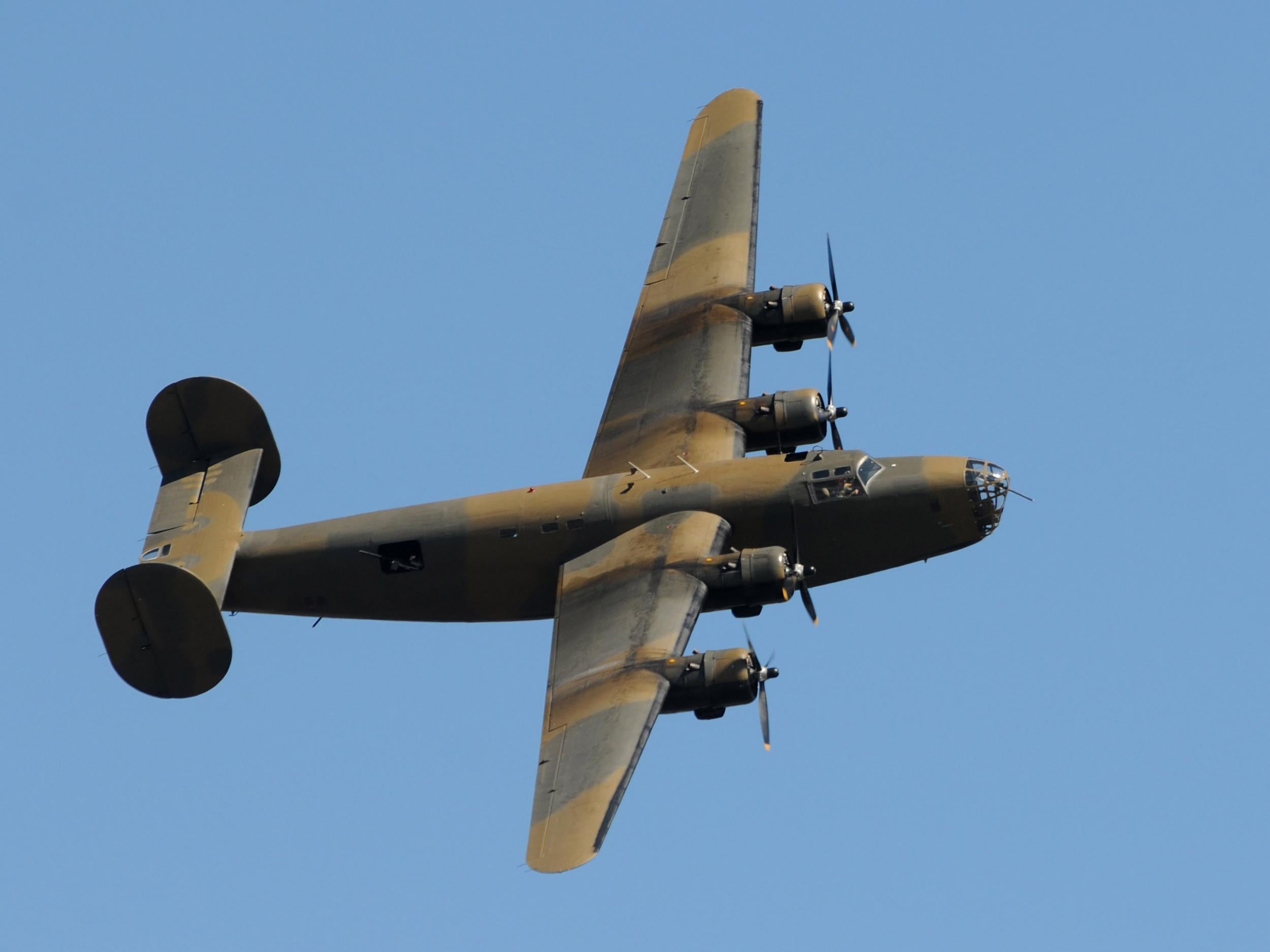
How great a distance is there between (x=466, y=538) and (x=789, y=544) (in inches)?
274

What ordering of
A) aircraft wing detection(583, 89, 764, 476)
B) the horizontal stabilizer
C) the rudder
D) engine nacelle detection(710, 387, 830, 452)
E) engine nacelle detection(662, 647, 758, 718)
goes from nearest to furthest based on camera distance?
engine nacelle detection(662, 647, 758, 718) → the horizontal stabilizer → the rudder → engine nacelle detection(710, 387, 830, 452) → aircraft wing detection(583, 89, 764, 476)

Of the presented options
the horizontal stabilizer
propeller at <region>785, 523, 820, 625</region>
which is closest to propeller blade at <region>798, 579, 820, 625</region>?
propeller at <region>785, 523, 820, 625</region>

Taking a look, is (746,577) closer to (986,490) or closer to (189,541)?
(986,490)

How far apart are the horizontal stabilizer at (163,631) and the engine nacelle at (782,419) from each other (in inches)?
477

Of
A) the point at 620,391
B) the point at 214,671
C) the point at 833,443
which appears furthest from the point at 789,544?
the point at 214,671

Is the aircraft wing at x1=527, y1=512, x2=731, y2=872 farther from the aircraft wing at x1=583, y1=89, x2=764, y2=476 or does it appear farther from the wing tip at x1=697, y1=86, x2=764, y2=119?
the wing tip at x1=697, y1=86, x2=764, y2=119

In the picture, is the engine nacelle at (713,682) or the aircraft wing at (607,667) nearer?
the aircraft wing at (607,667)

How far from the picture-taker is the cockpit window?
49.7 m

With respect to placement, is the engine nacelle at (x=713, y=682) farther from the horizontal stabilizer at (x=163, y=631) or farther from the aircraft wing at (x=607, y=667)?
the horizontal stabilizer at (x=163, y=631)

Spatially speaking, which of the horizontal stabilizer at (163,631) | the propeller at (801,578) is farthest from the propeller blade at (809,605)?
the horizontal stabilizer at (163,631)

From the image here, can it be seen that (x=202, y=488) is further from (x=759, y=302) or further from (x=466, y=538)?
(x=759, y=302)

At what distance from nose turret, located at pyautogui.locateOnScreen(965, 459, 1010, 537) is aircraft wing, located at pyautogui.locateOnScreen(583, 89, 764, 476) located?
5265mm

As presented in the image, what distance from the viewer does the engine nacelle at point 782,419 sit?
51.9 metres

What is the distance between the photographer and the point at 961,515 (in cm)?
4984
